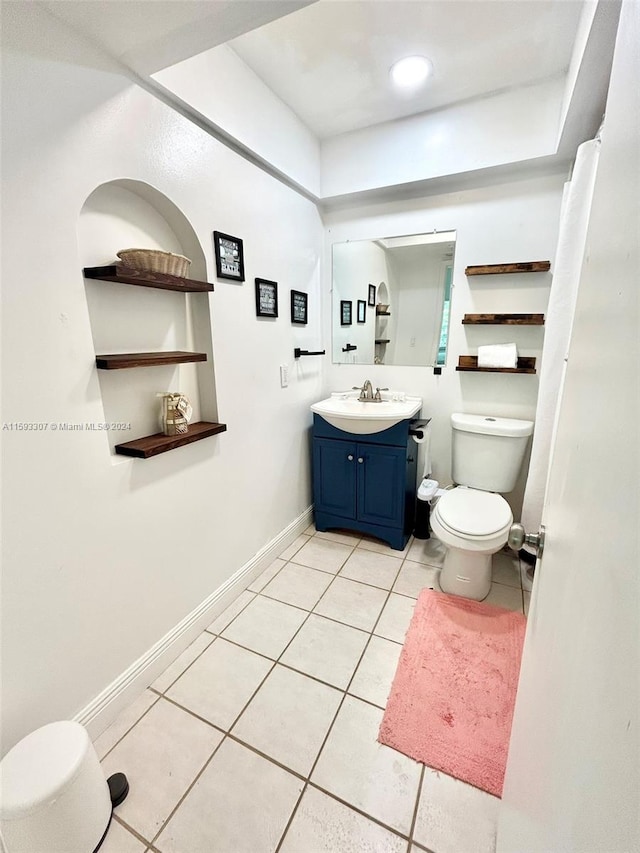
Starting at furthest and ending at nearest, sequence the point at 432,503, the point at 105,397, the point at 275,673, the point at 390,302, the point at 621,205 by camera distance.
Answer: the point at 390,302 → the point at 432,503 → the point at 275,673 → the point at 105,397 → the point at 621,205

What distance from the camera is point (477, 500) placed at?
1895 mm

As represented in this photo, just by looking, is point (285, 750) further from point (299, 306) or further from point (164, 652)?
point (299, 306)

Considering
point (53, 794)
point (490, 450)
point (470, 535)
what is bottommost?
point (53, 794)

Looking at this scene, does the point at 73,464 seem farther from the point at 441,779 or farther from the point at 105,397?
the point at 441,779

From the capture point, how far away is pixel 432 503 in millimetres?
2246

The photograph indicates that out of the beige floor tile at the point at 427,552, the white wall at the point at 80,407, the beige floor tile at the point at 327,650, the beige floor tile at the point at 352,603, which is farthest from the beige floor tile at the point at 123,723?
the beige floor tile at the point at 427,552

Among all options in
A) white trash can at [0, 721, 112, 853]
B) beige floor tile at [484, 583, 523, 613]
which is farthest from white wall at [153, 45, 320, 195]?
beige floor tile at [484, 583, 523, 613]

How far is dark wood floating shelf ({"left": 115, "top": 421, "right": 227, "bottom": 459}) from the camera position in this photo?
1.25 meters

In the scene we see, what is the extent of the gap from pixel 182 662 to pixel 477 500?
1.58 meters

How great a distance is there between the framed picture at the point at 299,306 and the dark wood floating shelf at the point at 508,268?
976mm

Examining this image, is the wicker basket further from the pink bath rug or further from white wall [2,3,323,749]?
the pink bath rug

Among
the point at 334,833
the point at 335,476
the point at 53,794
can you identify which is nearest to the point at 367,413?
the point at 335,476

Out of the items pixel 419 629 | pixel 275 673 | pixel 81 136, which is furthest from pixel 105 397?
pixel 419 629

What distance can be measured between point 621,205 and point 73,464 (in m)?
1.37
